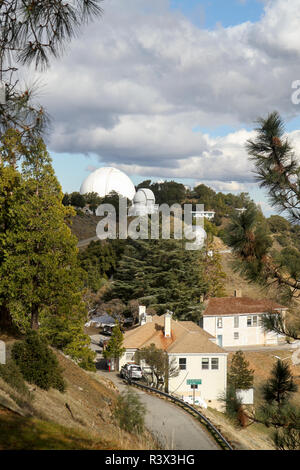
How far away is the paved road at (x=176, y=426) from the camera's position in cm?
1721

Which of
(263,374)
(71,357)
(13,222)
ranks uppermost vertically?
(13,222)

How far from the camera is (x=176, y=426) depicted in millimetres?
20234

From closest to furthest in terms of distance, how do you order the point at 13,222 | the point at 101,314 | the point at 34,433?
the point at 34,433 → the point at 13,222 → the point at 101,314

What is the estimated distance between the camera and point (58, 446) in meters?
7.16

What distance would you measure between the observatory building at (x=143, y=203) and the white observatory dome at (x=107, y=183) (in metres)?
3.45

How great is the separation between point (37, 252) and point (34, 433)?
525 inches

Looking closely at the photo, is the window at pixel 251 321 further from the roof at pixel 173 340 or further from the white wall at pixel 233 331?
the roof at pixel 173 340

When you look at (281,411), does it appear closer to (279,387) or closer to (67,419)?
(279,387)

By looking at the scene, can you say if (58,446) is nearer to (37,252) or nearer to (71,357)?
(37,252)

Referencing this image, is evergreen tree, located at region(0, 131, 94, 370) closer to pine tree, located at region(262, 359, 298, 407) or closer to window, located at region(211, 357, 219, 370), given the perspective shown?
pine tree, located at region(262, 359, 298, 407)

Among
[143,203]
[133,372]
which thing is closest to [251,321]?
[133,372]

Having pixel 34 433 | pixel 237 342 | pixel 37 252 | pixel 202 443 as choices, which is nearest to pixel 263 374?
pixel 237 342

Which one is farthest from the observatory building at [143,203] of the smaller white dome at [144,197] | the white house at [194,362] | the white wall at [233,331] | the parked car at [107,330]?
the white house at [194,362]

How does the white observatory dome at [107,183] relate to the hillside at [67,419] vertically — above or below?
above
